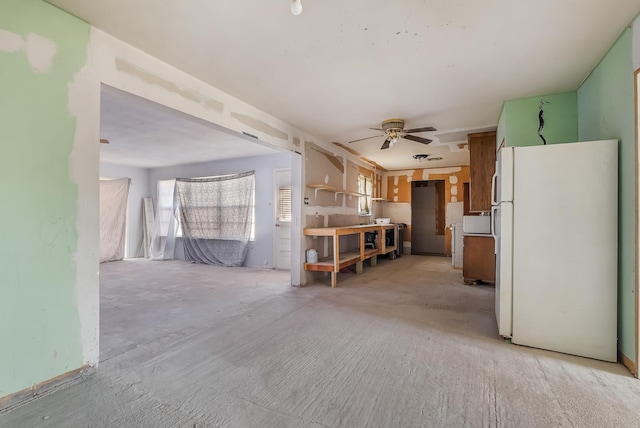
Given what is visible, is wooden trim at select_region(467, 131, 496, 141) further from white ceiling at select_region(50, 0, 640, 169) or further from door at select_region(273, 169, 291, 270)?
door at select_region(273, 169, 291, 270)

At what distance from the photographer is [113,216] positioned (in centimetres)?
776

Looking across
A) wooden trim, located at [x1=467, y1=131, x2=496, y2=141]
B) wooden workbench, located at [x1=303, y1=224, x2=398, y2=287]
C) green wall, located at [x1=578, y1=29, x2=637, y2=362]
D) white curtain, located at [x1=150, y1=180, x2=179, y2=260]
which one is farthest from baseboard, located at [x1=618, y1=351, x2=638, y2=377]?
white curtain, located at [x1=150, y1=180, x2=179, y2=260]

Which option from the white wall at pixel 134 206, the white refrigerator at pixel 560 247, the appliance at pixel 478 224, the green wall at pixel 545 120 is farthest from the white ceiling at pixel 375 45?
the white wall at pixel 134 206

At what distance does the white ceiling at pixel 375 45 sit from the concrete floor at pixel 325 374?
2.46 meters

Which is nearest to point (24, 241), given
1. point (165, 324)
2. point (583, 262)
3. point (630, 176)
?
point (165, 324)

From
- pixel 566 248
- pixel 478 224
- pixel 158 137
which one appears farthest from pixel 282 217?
pixel 566 248

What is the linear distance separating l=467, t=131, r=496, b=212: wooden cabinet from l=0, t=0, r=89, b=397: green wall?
196 inches

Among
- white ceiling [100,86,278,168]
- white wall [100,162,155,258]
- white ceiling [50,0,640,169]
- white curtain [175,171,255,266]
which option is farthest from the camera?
white wall [100,162,155,258]

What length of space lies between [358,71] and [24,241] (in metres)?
2.83

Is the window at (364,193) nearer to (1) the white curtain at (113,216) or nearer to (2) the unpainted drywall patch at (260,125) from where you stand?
(2) the unpainted drywall patch at (260,125)

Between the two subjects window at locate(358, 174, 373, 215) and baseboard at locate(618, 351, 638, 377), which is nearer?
baseboard at locate(618, 351, 638, 377)

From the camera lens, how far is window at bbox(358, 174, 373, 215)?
749 centimetres

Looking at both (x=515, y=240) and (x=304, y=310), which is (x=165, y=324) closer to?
(x=304, y=310)

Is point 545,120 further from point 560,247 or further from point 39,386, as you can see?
point 39,386
